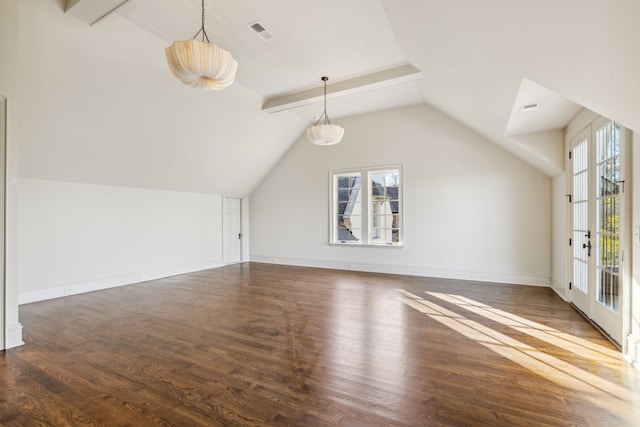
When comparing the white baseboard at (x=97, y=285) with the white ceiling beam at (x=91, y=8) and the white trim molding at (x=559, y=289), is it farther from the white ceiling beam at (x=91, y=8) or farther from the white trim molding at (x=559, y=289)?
the white trim molding at (x=559, y=289)

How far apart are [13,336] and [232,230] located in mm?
5535

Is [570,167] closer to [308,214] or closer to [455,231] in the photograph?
[455,231]

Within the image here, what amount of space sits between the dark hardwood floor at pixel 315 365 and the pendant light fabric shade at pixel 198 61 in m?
2.69

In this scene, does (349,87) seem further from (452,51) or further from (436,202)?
(436,202)

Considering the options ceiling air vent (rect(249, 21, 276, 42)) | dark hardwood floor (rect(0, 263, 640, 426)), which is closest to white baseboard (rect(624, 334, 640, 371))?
dark hardwood floor (rect(0, 263, 640, 426))

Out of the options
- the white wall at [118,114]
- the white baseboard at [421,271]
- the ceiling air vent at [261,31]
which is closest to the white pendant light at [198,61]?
the ceiling air vent at [261,31]

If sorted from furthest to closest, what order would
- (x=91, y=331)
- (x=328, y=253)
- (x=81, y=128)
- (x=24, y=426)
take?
(x=328, y=253) → (x=81, y=128) → (x=91, y=331) → (x=24, y=426)

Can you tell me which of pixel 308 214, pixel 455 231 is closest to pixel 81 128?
pixel 308 214

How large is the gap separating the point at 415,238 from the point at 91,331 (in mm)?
5722

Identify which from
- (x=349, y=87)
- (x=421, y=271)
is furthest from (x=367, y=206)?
(x=349, y=87)

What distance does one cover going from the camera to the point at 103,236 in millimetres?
5605

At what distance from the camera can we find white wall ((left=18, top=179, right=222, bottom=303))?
4.72 meters

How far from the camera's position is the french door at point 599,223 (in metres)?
3.06

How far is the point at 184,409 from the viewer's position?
2.07 m
